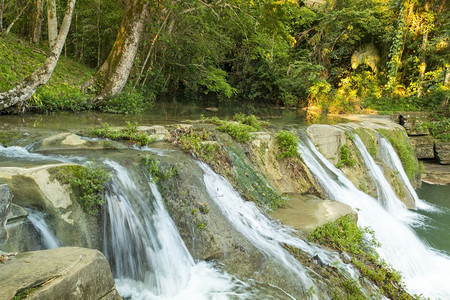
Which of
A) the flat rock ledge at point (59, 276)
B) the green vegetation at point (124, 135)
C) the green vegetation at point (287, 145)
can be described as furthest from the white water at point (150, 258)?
the green vegetation at point (287, 145)

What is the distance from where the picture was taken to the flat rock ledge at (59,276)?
7.22 ft

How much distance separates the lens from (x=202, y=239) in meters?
4.57

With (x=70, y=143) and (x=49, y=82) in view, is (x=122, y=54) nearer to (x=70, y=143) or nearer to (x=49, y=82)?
(x=49, y=82)

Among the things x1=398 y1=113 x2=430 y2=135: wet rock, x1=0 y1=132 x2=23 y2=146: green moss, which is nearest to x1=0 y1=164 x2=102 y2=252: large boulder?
x1=0 y1=132 x2=23 y2=146: green moss

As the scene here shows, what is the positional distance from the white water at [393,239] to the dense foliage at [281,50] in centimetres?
630

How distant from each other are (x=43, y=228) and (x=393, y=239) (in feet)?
22.3

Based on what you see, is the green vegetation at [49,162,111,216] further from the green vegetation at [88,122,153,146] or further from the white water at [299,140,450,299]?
the white water at [299,140,450,299]

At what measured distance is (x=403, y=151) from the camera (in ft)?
41.0

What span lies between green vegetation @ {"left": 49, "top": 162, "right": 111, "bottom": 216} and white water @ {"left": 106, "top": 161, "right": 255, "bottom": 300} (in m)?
0.15

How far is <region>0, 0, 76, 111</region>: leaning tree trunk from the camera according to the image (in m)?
7.48

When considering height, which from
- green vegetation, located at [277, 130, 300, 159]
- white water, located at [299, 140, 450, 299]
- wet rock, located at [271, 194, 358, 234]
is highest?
green vegetation, located at [277, 130, 300, 159]

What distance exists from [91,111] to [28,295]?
29.1 feet

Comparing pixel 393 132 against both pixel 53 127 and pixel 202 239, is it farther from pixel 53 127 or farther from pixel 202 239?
pixel 53 127

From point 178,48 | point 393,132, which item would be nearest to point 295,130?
point 393,132
